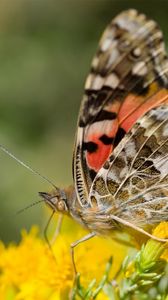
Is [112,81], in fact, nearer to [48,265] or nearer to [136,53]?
[136,53]

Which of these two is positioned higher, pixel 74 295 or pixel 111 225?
pixel 111 225

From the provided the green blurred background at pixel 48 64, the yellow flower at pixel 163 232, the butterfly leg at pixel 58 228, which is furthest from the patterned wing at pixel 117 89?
the green blurred background at pixel 48 64

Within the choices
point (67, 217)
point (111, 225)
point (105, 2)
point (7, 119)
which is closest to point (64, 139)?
point (7, 119)

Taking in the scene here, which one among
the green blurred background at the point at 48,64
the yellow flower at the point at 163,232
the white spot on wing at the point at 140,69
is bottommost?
the yellow flower at the point at 163,232

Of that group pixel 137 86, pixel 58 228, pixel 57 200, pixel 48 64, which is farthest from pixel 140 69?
pixel 48 64

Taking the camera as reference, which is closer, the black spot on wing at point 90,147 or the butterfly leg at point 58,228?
Answer: the black spot on wing at point 90,147

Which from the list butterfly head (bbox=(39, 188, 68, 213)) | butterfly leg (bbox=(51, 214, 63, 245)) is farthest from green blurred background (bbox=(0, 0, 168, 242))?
butterfly head (bbox=(39, 188, 68, 213))

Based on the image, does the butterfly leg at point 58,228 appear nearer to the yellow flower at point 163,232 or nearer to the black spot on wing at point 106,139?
the black spot on wing at point 106,139

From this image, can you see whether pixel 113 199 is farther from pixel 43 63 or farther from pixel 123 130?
pixel 43 63
